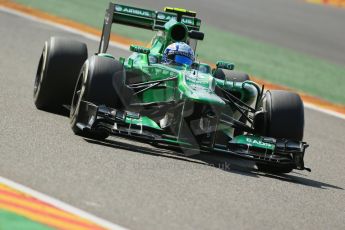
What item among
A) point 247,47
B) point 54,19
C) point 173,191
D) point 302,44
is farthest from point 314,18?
point 173,191

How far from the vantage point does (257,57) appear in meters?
21.8

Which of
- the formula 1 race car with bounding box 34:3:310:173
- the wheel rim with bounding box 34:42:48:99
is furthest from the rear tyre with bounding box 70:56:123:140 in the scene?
the wheel rim with bounding box 34:42:48:99

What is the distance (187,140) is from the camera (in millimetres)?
10297

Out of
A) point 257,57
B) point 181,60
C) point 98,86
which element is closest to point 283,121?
point 181,60

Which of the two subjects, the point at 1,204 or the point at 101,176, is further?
the point at 101,176

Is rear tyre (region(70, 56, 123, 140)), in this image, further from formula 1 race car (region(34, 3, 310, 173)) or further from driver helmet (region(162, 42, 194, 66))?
driver helmet (region(162, 42, 194, 66))

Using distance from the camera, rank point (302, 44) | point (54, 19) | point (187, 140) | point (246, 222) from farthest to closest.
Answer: point (302, 44) → point (54, 19) → point (187, 140) → point (246, 222)

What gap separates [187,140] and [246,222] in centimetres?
249

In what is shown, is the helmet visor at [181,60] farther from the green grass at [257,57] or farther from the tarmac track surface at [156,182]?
the green grass at [257,57]

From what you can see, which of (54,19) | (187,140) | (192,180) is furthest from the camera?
(54,19)

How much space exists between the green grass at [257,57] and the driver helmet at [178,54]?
24.3ft

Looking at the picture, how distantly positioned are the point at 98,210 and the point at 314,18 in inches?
891

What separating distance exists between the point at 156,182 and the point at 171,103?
1.89 meters

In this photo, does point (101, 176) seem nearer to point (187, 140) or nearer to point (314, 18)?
point (187, 140)
